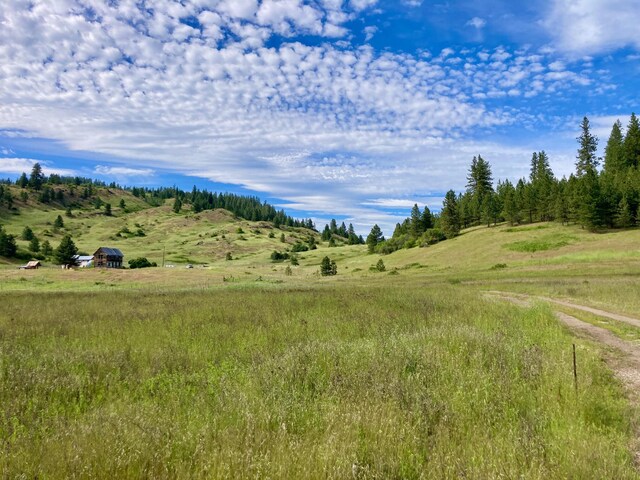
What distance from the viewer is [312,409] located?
212 inches

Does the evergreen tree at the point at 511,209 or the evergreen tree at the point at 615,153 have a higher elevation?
the evergreen tree at the point at 615,153

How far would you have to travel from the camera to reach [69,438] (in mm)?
4438

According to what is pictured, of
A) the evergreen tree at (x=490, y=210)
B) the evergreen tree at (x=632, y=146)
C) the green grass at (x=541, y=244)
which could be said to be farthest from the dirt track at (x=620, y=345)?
the evergreen tree at (x=632, y=146)

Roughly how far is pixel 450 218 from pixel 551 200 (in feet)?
80.4

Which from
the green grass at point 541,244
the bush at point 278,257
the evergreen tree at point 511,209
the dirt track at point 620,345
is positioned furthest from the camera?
the bush at point 278,257

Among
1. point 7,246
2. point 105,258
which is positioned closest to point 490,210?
point 105,258

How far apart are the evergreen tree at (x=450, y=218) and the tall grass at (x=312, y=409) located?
323ft

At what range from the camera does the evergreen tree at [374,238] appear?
132012 millimetres

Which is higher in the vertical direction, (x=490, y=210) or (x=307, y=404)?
(x=490, y=210)

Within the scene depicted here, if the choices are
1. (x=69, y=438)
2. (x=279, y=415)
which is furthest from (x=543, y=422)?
(x=69, y=438)

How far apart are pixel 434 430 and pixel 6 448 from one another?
16.9 ft

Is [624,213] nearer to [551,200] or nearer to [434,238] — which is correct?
[551,200]

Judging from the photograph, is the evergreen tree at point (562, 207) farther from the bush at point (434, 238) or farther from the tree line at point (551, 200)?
the bush at point (434, 238)

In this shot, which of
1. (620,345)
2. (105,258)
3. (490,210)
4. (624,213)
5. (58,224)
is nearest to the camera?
(620,345)
